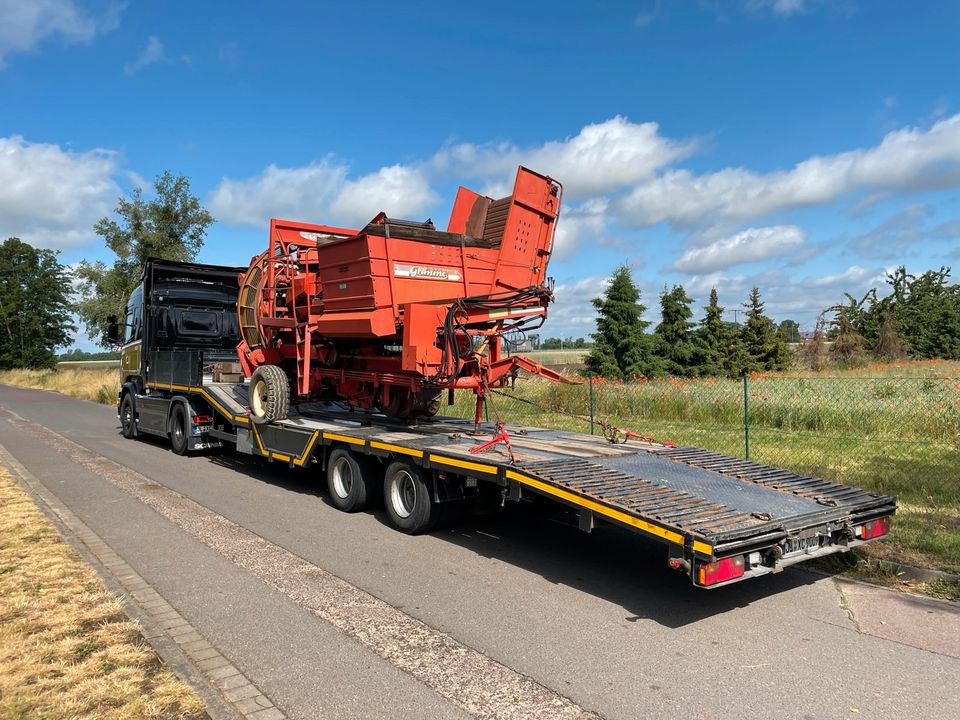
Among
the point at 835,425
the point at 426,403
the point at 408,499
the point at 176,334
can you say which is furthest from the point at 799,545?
the point at 176,334

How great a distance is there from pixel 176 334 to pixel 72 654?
10.8 meters

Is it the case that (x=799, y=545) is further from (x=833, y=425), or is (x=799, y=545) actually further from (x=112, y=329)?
(x=112, y=329)

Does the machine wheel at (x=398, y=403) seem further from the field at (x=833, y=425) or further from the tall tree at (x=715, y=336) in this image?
the tall tree at (x=715, y=336)

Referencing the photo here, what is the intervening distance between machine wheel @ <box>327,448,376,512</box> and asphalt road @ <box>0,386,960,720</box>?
185 mm

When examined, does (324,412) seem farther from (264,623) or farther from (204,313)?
(264,623)

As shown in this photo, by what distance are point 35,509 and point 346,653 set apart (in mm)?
5462

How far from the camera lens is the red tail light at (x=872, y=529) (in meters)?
5.62

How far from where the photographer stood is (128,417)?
52.5ft

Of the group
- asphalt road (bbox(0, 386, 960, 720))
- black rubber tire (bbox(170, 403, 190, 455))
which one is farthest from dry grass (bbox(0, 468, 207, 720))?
black rubber tire (bbox(170, 403, 190, 455))

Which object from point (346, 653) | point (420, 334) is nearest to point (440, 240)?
point (420, 334)

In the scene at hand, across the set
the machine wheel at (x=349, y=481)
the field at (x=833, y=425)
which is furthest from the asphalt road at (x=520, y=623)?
the field at (x=833, y=425)

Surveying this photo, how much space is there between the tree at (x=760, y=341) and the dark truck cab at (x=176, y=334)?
28.4 metres

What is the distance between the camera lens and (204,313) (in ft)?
47.0

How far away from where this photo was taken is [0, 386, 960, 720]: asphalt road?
3820 mm
